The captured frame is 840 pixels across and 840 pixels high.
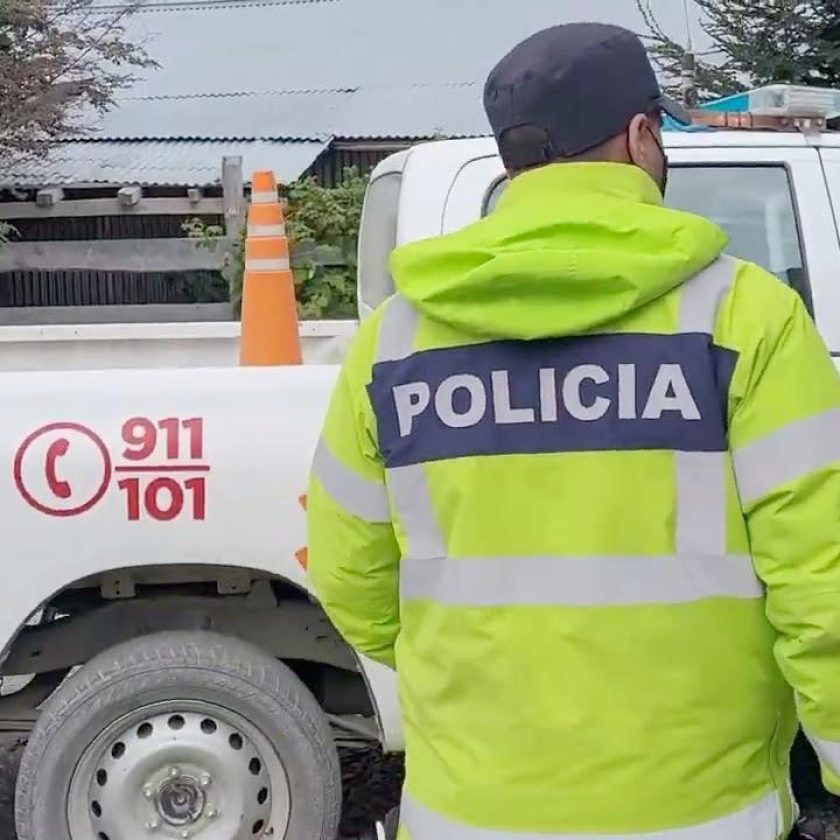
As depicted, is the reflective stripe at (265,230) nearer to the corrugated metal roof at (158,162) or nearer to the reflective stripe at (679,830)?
the reflective stripe at (679,830)

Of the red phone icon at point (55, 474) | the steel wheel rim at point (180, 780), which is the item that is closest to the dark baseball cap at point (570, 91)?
the red phone icon at point (55, 474)

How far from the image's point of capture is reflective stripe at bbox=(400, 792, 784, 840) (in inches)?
73.6

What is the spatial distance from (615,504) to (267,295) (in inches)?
105

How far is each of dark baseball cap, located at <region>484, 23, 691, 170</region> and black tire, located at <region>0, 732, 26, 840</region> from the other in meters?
2.71

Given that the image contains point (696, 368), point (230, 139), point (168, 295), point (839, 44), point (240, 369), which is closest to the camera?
point (696, 368)

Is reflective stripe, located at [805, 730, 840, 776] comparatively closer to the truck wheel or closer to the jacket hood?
the jacket hood

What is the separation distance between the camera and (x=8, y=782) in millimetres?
4762

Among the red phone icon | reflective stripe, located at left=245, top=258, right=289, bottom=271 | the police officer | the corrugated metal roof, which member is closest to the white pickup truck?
the red phone icon

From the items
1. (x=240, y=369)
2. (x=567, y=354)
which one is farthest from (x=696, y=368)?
(x=240, y=369)

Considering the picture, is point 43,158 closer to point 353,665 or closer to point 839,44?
point 839,44

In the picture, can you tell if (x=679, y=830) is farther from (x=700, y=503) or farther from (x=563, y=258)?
(x=563, y=258)

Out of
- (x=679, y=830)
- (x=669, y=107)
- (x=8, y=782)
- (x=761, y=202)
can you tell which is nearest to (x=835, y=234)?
(x=761, y=202)

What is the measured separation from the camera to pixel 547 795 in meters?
1.89

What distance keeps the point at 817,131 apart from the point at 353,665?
76.4 inches
